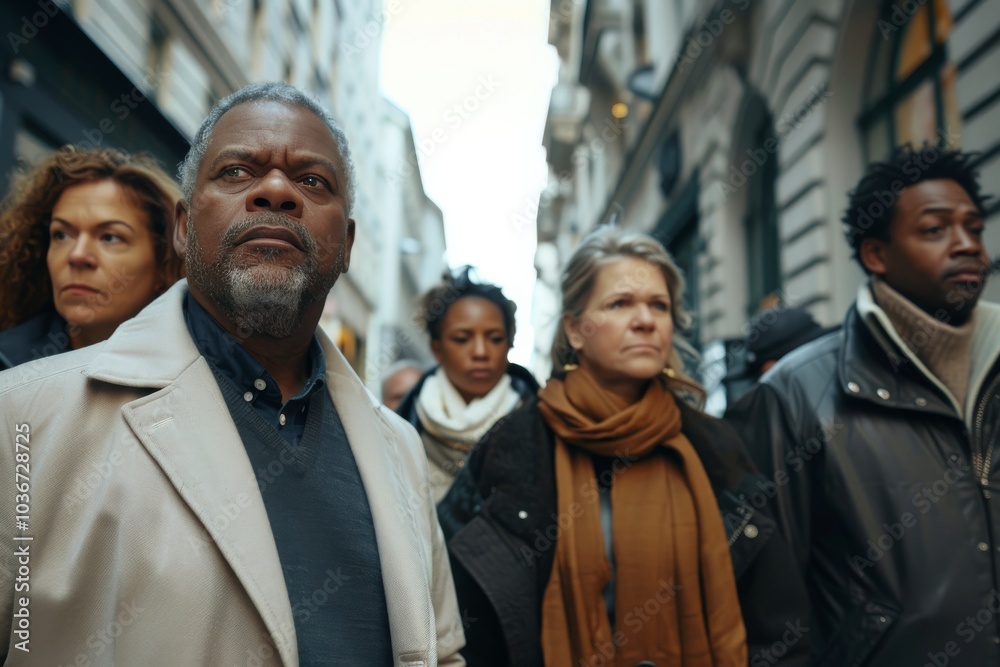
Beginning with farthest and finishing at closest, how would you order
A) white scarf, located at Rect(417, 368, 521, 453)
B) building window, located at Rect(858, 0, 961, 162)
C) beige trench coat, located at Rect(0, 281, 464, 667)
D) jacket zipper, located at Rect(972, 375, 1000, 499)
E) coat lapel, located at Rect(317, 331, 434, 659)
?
building window, located at Rect(858, 0, 961, 162), white scarf, located at Rect(417, 368, 521, 453), jacket zipper, located at Rect(972, 375, 1000, 499), coat lapel, located at Rect(317, 331, 434, 659), beige trench coat, located at Rect(0, 281, 464, 667)

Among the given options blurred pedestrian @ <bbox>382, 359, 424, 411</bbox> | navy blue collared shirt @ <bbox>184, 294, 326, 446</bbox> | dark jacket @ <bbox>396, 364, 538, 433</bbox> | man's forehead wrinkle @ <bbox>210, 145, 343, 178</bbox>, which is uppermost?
blurred pedestrian @ <bbox>382, 359, 424, 411</bbox>

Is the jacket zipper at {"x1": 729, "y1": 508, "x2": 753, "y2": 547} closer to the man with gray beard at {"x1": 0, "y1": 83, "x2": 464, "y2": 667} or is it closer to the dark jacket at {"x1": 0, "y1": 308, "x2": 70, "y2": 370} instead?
the man with gray beard at {"x1": 0, "y1": 83, "x2": 464, "y2": 667}

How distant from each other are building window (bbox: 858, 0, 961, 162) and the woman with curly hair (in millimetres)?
5241

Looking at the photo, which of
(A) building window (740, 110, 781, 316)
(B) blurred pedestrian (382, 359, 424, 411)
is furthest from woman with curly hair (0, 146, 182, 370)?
(A) building window (740, 110, 781, 316)

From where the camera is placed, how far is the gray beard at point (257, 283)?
176 cm

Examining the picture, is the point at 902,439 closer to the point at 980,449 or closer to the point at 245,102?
the point at 980,449

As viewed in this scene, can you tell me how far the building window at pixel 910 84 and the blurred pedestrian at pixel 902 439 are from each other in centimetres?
317

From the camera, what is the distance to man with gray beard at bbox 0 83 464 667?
138 cm

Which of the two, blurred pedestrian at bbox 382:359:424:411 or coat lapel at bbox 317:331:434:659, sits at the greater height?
blurred pedestrian at bbox 382:359:424:411

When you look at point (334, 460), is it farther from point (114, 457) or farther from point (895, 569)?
point (895, 569)

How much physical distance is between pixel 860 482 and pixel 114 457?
2.27 meters

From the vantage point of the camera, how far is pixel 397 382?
19.8 feet

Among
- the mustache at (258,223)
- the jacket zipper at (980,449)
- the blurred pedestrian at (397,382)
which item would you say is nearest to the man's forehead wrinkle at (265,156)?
the mustache at (258,223)

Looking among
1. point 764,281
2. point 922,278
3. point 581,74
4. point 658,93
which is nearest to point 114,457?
point 922,278
